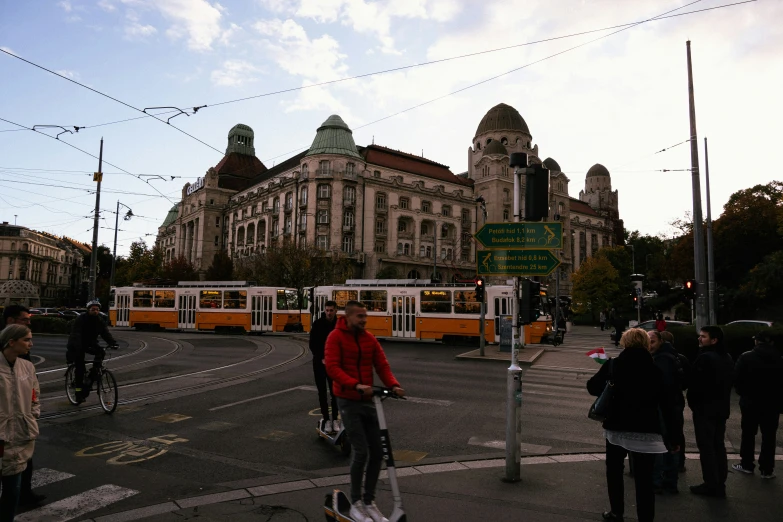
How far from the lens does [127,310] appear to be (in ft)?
112

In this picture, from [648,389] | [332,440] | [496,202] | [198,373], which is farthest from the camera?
[496,202]

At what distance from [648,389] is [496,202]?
73138 mm

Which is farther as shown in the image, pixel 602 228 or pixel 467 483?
pixel 602 228

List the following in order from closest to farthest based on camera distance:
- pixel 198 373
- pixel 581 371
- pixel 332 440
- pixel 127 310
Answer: pixel 332 440
pixel 198 373
pixel 581 371
pixel 127 310

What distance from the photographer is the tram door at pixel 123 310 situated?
3409 cm

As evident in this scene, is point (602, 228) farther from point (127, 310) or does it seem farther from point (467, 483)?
point (467, 483)

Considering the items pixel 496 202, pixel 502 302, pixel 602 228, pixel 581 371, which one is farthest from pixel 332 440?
pixel 602 228

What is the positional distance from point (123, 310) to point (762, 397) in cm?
3618

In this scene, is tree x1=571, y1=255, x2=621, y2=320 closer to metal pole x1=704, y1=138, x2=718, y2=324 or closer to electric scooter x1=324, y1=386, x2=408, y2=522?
metal pole x1=704, y1=138, x2=718, y2=324

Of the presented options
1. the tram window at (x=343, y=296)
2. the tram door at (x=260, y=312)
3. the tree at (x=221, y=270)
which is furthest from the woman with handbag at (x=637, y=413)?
the tree at (x=221, y=270)

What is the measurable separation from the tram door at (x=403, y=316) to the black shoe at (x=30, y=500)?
2103 cm

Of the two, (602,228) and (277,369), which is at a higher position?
(602,228)

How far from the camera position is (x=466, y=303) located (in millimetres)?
24359

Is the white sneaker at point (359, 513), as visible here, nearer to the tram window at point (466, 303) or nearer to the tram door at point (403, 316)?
the tram window at point (466, 303)
